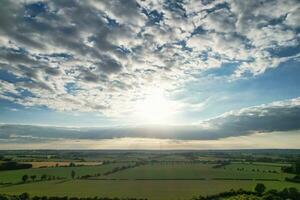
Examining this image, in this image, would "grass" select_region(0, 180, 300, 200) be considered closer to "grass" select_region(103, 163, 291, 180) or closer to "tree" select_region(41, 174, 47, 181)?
"grass" select_region(103, 163, 291, 180)

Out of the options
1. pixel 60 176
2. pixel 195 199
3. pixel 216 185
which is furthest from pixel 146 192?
pixel 60 176

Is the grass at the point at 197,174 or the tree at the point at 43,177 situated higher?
the grass at the point at 197,174

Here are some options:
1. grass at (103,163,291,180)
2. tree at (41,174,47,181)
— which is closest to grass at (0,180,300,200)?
grass at (103,163,291,180)

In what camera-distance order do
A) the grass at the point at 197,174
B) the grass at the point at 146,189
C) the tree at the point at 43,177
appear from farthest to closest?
the tree at the point at 43,177
the grass at the point at 197,174
the grass at the point at 146,189

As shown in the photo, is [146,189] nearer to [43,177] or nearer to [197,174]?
[197,174]

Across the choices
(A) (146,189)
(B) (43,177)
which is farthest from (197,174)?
(B) (43,177)

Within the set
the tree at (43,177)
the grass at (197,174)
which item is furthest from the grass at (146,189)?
the tree at (43,177)

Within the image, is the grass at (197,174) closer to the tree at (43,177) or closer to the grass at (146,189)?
the grass at (146,189)

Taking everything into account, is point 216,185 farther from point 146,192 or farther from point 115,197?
point 115,197
